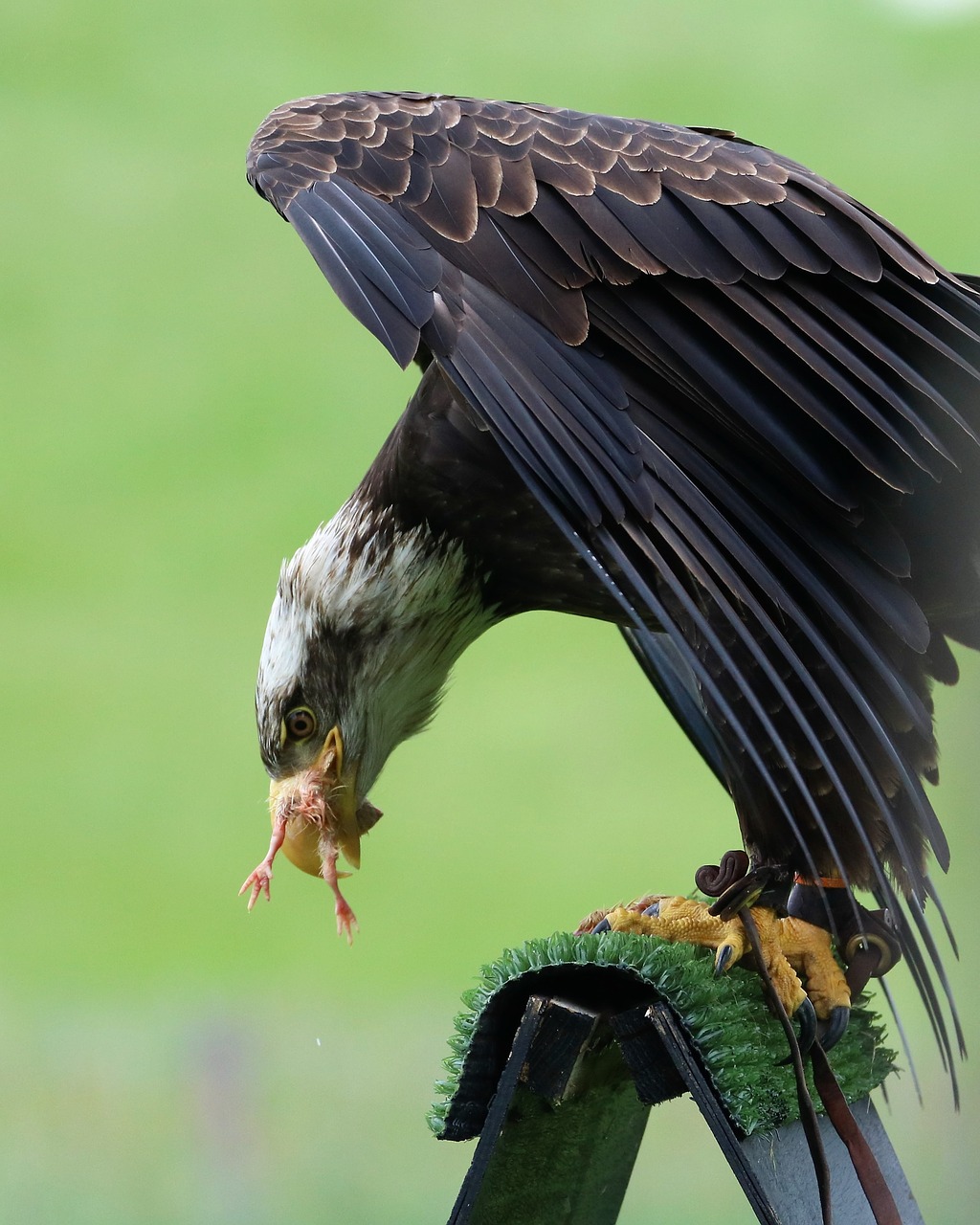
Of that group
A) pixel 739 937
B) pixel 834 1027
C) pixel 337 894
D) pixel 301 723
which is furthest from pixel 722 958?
pixel 301 723

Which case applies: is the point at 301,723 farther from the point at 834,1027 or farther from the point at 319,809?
the point at 834,1027

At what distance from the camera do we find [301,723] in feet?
6.02

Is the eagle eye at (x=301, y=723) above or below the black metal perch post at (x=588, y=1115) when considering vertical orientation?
above

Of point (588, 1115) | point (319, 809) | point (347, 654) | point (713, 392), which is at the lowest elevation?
point (588, 1115)

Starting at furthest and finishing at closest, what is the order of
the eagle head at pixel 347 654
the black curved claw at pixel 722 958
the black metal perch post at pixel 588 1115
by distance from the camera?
the eagle head at pixel 347 654
the black curved claw at pixel 722 958
the black metal perch post at pixel 588 1115

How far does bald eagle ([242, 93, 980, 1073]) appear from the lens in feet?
4.37

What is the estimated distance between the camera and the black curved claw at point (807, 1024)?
4.72 feet

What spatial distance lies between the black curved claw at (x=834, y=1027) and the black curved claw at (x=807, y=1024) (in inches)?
2.3

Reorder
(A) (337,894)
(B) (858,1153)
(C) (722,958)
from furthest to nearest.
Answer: (A) (337,894)
(C) (722,958)
(B) (858,1153)

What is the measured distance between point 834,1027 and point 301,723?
2.51ft

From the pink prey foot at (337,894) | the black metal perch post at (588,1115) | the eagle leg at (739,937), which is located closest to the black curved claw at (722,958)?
the eagle leg at (739,937)

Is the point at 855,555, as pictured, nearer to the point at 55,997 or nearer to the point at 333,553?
the point at 333,553

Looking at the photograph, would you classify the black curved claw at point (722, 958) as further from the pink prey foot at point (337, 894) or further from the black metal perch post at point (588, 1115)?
the pink prey foot at point (337, 894)

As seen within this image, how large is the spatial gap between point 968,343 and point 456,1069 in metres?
0.92
